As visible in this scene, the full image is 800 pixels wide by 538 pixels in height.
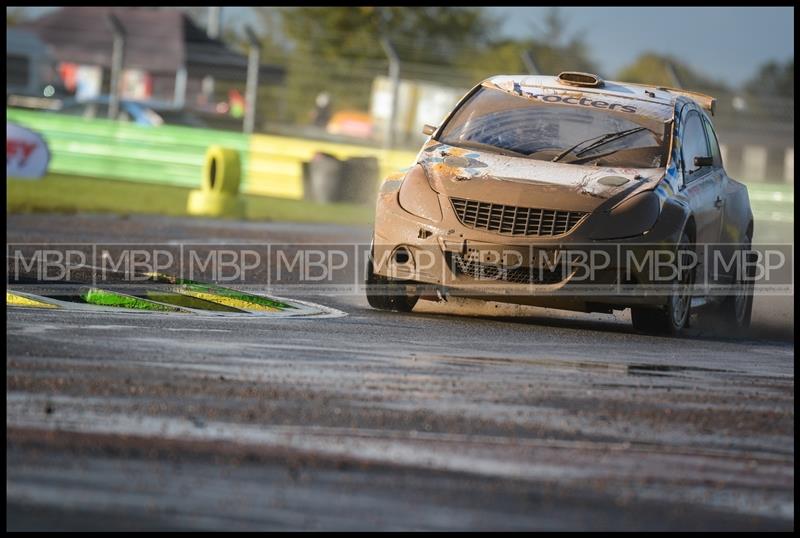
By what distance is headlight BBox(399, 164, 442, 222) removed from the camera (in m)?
9.10

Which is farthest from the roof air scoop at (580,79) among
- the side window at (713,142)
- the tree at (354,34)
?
the tree at (354,34)

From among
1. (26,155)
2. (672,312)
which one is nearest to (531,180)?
(672,312)

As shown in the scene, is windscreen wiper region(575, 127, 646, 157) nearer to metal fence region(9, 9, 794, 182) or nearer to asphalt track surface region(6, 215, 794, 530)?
asphalt track surface region(6, 215, 794, 530)

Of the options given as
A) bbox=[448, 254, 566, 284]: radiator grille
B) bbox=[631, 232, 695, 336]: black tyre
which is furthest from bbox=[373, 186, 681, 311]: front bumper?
bbox=[631, 232, 695, 336]: black tyre

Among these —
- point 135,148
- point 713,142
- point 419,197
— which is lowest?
point 419,197

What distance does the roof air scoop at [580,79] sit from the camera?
1057 cm

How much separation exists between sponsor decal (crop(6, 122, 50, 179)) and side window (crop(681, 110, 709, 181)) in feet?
46.3

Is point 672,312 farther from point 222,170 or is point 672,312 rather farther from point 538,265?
point 222,170

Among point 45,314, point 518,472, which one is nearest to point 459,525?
point 518,472

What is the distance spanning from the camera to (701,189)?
9898mm

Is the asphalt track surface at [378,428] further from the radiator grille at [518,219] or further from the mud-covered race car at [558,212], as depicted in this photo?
the radiator grille at [518,219]

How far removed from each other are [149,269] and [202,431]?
679 cm

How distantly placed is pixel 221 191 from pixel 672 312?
11.9 metres

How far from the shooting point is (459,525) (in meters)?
4.09
